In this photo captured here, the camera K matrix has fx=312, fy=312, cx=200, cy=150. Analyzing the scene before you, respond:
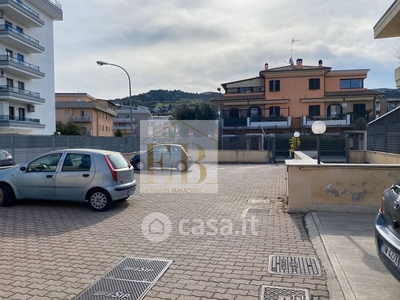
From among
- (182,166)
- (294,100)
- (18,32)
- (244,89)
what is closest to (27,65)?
(18,32)

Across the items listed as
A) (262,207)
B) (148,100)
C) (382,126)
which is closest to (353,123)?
(382,126)

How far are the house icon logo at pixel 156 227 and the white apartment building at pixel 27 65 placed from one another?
32364mm

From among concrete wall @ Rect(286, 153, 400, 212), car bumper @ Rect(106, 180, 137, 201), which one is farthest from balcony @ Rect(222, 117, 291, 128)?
concrete wall @ Rect(286, 153, 400, 212)

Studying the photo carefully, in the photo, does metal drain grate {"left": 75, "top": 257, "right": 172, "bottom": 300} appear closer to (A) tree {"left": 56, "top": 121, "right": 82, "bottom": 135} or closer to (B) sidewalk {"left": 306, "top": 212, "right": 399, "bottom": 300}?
(B) sidewalk {"left": 306, "top": 212, "right": 399, "bottom": 300}

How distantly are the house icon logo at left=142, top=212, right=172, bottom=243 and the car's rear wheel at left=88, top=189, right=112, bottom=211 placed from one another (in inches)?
45.6

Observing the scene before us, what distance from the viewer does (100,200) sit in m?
7.61

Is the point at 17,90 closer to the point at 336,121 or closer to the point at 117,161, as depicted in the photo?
the point at 117,161

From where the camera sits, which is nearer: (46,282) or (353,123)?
(46,282)

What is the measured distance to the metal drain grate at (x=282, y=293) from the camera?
3.37 metres

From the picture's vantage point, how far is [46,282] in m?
3.77

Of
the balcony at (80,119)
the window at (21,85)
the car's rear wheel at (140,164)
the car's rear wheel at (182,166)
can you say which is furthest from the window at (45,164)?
the balcony at (80,119)

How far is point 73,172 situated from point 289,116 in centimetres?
3099

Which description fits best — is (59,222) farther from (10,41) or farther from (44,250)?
(10,41)

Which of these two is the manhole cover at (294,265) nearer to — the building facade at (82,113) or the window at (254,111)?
the window at (254,111)
